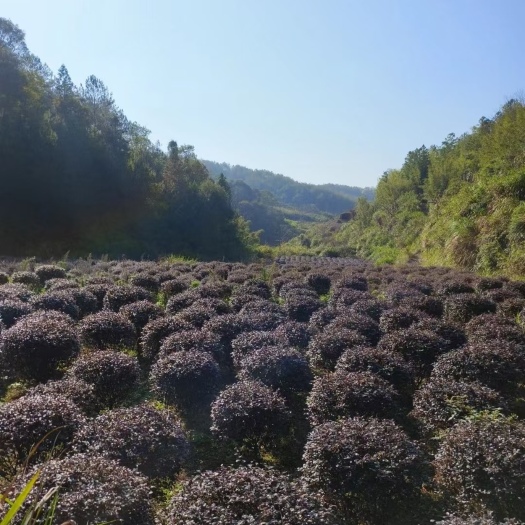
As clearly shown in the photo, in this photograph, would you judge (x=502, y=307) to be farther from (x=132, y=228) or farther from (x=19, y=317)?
(x=132, y=228)

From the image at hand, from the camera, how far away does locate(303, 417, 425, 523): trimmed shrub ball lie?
13.6 ft

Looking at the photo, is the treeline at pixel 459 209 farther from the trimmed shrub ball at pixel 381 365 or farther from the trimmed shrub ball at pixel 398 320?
the trimmed shrub ball at pixel 381 365

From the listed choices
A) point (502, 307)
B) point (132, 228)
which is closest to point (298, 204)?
point (132, 228)

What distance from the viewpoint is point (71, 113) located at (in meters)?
36.1

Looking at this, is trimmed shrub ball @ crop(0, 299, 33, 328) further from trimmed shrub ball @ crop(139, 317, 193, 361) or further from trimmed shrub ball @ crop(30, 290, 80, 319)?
trimmed shrub ball @ crop(139, 317, 193, 361)

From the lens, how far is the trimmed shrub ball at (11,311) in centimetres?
930

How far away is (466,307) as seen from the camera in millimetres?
10523

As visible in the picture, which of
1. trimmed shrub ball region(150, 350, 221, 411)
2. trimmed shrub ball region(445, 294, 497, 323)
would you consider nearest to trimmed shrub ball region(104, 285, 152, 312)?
trimmed shrub ball region(150, 350, 221, 411)

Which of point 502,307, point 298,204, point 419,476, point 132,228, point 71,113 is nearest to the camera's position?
point 419,476

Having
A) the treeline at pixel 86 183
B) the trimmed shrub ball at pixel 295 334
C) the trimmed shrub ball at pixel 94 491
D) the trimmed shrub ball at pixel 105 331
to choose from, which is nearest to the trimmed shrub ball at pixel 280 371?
the trimmed shrub ball at pixel 295 334

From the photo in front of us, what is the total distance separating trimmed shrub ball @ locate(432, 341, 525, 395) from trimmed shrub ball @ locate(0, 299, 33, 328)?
8.06 meters

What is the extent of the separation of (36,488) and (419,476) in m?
3.34

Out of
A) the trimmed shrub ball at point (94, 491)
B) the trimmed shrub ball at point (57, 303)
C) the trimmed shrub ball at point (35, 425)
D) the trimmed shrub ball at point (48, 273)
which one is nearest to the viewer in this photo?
the trimmed shrub ball at point (94, 491)

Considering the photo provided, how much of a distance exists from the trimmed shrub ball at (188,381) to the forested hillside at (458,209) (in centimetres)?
1649
